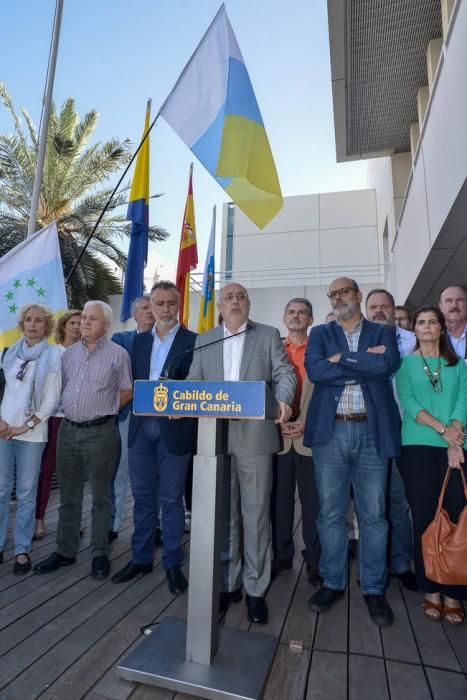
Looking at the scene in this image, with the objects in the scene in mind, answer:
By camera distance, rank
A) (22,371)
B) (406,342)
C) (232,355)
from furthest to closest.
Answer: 1. (406,342)
2. (22,371)
3. (232,355)

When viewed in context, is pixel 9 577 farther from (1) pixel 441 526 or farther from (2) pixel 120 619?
(1) pixel 441 526

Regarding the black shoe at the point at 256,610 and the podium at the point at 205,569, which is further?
the black shoe at the point at 256,610

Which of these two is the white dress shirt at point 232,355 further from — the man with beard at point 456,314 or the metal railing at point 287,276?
the metal railing at point 287,276

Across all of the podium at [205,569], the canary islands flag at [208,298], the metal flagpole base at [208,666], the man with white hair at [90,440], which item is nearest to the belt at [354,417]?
the podium at [205,569]

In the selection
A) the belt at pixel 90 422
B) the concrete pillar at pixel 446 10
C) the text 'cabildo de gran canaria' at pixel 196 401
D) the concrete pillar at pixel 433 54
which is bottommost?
the belt at pixel 90 422

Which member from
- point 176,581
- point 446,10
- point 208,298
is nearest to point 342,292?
point 176,581

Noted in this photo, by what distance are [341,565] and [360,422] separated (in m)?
0.82

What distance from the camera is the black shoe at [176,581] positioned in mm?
2426

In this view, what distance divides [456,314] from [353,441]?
129 cm

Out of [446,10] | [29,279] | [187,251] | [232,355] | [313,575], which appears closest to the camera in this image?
[232,355]

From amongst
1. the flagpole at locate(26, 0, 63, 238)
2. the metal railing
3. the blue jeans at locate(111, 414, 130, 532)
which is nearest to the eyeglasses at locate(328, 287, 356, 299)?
the blue jeans at locate(111, 414, 130, 532)

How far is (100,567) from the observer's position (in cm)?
265

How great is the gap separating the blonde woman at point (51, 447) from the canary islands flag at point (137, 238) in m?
0.88

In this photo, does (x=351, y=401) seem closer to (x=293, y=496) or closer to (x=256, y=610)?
(x=293, y=496)
